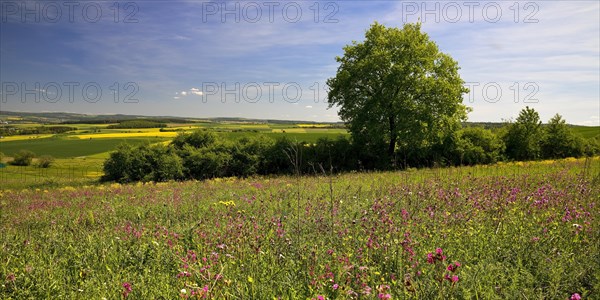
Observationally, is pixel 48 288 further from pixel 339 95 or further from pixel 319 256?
pixel 339 95

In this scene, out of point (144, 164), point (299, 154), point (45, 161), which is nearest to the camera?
point (144, 164)

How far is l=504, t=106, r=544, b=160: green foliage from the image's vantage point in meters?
29.0

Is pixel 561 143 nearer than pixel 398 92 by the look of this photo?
No

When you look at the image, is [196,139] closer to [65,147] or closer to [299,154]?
[299,154]

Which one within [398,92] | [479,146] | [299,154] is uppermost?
[398,92]

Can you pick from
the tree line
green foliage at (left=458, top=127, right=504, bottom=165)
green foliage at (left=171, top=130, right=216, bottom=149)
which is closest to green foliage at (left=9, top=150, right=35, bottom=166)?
the tree line

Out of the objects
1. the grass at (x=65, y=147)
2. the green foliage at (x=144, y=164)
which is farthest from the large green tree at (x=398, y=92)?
the grass at (x=65, y=147)

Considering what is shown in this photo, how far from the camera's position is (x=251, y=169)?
2744cm

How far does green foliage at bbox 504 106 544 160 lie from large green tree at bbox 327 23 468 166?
6.63m

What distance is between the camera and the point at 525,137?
29141 millimetres

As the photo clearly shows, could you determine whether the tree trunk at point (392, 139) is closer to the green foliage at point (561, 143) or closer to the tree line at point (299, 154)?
the tree line at point (299, 154)

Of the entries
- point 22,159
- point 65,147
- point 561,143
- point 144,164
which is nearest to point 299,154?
point 144,164

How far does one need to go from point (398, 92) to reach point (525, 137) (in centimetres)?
1349

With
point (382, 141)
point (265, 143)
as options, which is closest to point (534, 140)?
point (382, 141)
